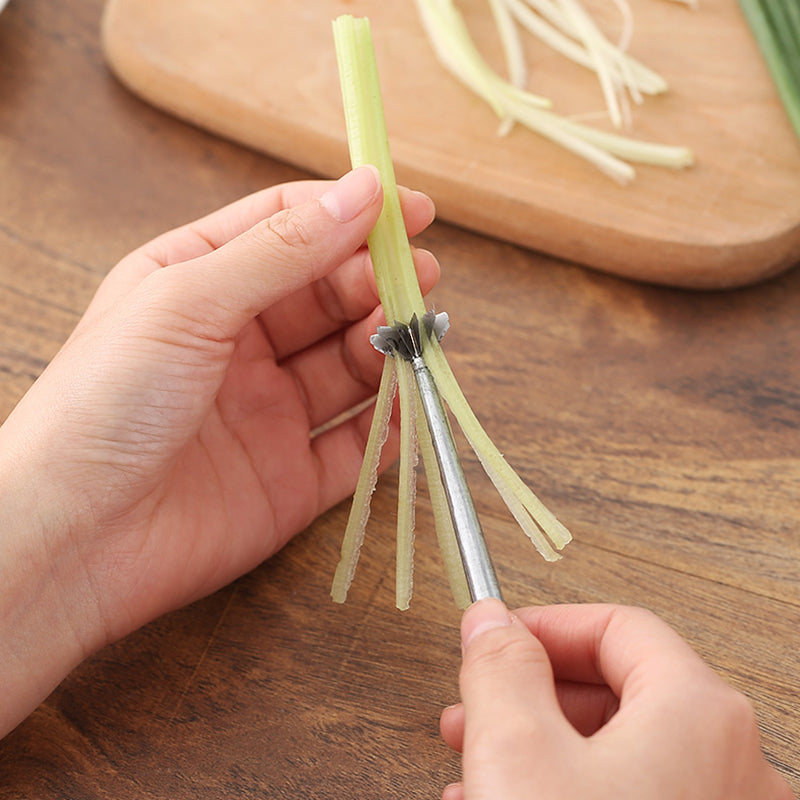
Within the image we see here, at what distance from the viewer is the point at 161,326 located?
100 centimetres

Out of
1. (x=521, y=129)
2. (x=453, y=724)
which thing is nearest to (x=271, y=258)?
(x=453, y=724)

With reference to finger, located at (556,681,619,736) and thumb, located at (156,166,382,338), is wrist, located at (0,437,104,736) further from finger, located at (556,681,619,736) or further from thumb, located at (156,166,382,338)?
finger, located at (556,681,619,736)

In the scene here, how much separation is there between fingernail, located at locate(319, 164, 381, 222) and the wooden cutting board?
50cm

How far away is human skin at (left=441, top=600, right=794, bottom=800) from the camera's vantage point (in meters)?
0.70

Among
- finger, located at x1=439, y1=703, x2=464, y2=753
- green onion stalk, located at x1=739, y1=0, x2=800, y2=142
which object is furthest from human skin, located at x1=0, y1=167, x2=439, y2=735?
green onion stalk, located at x1=739, y1=0, x2=800, y2=142

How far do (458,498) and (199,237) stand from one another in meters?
0.60

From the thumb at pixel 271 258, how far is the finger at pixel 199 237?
215mm

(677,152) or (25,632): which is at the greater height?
(25,632)

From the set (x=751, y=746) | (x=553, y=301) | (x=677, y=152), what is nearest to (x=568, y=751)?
(x=751, y=746)

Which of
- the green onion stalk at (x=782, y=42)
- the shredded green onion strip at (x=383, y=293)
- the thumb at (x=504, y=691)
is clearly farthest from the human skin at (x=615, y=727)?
the green onion stalk at (x=782, y=42)

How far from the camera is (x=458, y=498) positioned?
968 millimetres

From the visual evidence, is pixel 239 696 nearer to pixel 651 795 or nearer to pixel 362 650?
pixel 362 650

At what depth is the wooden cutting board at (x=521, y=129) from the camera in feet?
4.82

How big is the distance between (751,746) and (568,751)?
7.8 inches
